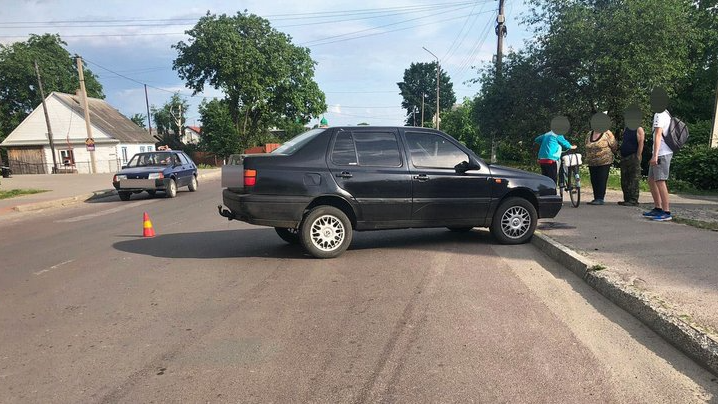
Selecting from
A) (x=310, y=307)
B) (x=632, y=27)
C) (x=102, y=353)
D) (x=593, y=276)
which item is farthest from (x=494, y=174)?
(x=632, y=27)

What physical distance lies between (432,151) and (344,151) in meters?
1.30

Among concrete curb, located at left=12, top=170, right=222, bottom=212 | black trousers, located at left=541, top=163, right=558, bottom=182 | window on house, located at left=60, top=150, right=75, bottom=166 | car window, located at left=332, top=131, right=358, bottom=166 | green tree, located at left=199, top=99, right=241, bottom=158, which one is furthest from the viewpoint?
green tree, located at left=199, top=99, right=241, bottom=158

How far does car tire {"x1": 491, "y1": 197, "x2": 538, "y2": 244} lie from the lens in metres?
7.26

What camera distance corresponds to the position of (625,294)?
178 inches

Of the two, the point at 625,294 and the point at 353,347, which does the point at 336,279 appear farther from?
the point at 625,294

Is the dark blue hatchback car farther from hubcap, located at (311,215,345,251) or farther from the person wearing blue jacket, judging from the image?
the person wearing blue jacket

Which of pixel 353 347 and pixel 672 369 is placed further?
pixel 353 347

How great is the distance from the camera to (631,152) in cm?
985

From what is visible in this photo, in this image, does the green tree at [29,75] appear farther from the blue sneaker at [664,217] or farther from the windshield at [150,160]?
the blue sneaker at [664,217]

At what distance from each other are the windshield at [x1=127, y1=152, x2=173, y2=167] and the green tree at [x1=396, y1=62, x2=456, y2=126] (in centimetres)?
7687

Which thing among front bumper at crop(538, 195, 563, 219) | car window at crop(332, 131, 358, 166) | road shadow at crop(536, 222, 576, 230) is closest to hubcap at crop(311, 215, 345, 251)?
car window at crop(332, 131, 358, 166)

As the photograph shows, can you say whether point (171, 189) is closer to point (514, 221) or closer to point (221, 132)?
point (514, 221)

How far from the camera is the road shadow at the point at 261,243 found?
7.13m

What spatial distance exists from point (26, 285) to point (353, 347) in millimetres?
4305
